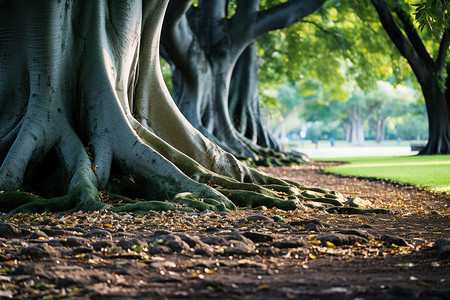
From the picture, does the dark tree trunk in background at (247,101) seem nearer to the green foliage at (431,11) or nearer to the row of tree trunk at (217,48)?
the row of tree trunk at (217,48)

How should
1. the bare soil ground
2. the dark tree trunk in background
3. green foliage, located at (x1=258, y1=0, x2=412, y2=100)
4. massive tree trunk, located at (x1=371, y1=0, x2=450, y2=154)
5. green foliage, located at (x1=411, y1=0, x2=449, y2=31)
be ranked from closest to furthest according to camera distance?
the bare soil ground
green foliage, located at (x1=411, y1=0, x2=449, y2=31)
massive tree trunk, located at (x1=371, y1=0, x2=450, y2=154)
the dark tree trunk in background
green foliage, located at (x1=258, y1=0, x2=412, y2=100)

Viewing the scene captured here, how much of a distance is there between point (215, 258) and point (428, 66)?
22070 millimetres

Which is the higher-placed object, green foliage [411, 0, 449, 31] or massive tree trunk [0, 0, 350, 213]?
green foliage [411, 0, 449, 31]

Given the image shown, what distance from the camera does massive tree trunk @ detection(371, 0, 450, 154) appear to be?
21978 mm

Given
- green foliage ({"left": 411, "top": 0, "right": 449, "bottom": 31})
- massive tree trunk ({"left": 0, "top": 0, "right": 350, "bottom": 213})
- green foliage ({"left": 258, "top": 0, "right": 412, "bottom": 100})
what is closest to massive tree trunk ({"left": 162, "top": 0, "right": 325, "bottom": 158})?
green foliage ({"left": 258, "top": 0, "right": 412, "bottom": 100})

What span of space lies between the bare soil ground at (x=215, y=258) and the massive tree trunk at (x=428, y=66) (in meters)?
17.7

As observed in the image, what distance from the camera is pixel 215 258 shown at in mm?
3846

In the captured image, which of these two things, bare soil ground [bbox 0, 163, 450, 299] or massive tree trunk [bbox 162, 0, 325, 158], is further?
massive tree trunk [bbox 162, 0, 325, 158]

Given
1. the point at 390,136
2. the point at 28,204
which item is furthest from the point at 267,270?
the point at 390,136

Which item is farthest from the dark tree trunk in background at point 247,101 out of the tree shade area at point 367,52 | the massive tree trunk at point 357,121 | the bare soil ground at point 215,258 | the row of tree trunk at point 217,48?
the massive tree trunk at point 357,121

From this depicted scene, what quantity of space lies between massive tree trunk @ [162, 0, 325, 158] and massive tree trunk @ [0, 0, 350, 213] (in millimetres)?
8041

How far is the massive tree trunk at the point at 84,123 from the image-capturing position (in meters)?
6.82

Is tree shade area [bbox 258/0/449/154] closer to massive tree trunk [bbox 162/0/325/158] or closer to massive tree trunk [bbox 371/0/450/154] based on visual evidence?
massive tree trunk [bbox 371/0/450/154]

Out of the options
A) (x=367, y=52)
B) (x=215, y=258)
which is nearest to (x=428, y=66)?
(x=367, y=52)
